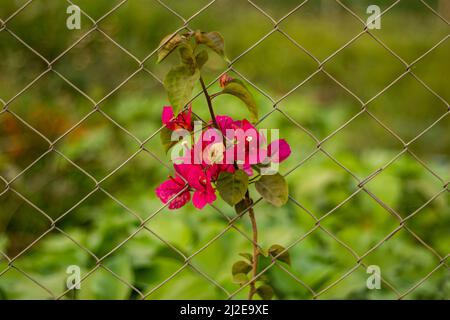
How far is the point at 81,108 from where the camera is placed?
10.3 feet

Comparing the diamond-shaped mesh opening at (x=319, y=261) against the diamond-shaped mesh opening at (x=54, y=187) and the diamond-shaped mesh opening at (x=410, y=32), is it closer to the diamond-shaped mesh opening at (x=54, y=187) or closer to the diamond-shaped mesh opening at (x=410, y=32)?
the diamond-shaped mesh opening at (x=54, y=187)

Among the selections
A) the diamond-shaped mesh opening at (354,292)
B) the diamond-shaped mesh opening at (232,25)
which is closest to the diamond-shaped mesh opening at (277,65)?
the diamond-shaped mesh opening at (232,25)

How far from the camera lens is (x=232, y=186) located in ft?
4.09

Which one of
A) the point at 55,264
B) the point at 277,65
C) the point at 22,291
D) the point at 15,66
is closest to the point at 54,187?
the point at 55,264

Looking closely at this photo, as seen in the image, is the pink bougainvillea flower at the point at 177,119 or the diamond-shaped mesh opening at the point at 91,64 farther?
the diamond-shaped mesh opening at the point at 91,64

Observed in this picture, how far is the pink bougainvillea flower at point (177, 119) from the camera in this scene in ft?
4.02

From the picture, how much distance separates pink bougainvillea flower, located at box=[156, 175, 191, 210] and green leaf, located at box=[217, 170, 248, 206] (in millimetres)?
81

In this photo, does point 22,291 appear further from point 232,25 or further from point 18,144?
point 232,25

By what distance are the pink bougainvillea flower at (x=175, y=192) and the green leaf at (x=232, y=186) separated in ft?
0.26

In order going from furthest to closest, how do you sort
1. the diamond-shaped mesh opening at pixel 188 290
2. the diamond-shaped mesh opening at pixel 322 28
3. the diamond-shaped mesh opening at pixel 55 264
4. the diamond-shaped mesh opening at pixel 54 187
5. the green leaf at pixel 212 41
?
the diamond-shaped mesh opening at pixel 322 28, the diamond-shaped mesh opening at pixel 54 187, the diamond-shaped mesh opening at pixel 55 264, the diamond-shaped mesh opening at pixel 188 290, the green leaf at pixel 212 41

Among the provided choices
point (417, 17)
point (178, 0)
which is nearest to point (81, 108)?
point (178, 0)

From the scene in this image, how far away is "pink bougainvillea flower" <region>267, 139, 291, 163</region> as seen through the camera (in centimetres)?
127

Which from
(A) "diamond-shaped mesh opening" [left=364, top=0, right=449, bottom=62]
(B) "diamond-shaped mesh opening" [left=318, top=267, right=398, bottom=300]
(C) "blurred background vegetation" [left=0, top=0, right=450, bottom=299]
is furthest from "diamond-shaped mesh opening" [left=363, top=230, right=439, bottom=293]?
(A) "diamond-shaped mesh opening" [left=364, top=0, right=449, bottom=62]
